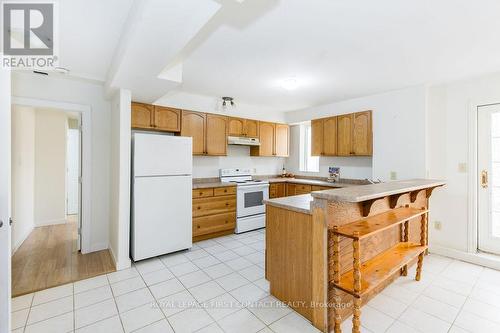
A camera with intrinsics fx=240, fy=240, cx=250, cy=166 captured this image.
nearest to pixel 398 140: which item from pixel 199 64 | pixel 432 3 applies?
pixel 432 3

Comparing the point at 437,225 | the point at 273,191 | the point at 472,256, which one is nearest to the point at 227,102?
the point at 273,191

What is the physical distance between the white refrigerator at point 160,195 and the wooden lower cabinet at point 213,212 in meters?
0.31

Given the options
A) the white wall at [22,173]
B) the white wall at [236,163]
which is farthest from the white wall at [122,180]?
the white wall at [22,173]

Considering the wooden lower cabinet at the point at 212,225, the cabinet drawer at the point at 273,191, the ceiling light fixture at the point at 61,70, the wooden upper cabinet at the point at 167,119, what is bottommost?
the wooden lower cabinet at the point at 212,225

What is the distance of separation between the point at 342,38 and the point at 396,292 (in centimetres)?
250

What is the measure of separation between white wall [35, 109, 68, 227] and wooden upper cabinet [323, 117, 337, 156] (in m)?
5.03

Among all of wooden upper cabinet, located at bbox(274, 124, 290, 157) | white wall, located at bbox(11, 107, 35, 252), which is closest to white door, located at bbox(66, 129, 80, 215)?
white wall, located at bbox(11, 107, 35, 252)

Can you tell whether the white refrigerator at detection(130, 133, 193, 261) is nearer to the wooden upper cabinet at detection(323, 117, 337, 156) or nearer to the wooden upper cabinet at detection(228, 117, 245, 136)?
the wooden upper cabinet at detection(228, 117, 245, 136)

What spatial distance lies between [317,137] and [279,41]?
271 centimetres

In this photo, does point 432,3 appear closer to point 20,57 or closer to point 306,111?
point 306,111

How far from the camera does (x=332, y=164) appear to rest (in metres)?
4.80

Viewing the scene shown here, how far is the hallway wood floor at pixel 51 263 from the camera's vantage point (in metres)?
2.53

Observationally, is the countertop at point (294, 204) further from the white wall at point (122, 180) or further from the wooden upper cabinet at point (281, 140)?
the wooden upper cabinet at point (281, 140)

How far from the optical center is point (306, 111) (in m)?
5.10
